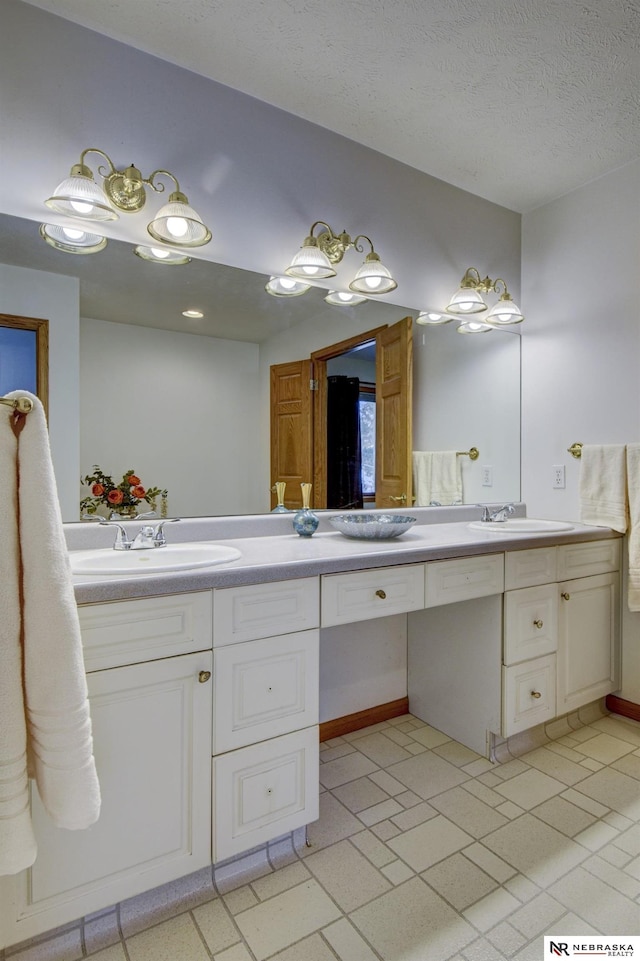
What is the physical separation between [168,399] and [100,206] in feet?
1.92

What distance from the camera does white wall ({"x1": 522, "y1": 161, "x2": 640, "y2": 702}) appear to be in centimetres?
217

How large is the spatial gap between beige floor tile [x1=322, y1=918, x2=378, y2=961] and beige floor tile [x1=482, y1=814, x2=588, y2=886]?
478 millimetres

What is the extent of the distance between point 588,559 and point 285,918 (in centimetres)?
163

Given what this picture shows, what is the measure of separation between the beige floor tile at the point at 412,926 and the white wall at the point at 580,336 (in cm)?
144

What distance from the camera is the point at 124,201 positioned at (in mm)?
1536

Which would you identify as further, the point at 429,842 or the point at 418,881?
the point at 429,842

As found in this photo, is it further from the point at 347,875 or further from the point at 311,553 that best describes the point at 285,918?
the point at 311,553

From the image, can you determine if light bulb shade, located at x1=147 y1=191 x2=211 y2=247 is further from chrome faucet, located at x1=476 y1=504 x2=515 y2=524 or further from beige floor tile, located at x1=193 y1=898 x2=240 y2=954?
beige floor tile, located at x1=193 y1=898 x2=240 y2=954

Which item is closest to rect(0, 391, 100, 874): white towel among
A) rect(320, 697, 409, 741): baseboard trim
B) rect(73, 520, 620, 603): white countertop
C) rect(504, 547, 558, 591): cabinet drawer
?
rect(73, 520, 620, 603): white countertop

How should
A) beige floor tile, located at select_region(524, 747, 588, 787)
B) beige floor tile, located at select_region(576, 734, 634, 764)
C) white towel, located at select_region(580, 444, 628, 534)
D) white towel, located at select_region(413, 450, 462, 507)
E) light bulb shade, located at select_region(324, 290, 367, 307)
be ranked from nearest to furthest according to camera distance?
beige floor tile, located at select_region(524, 747, 588, 787) < beige floor tile, located at select_region(576, 734, 634, 764) < light bulb shade, located at select_region(324, 290, 367, 307) < white towel, located at select_region(580, 444, 628, 534) < white towel, located at select_region(413, 450, 462, 507)

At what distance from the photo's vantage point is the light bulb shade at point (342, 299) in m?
1.99

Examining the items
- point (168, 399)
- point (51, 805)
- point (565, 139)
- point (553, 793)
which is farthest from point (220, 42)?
point (553, 793)

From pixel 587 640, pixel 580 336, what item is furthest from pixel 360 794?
pixel 580 336

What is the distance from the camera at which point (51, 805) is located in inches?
33.2
